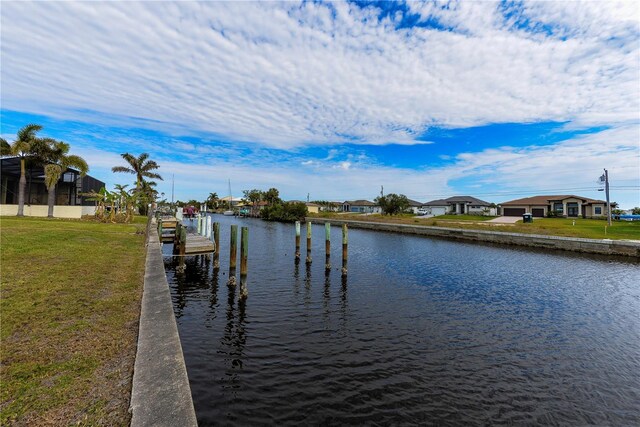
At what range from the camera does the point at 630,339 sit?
1059 cm

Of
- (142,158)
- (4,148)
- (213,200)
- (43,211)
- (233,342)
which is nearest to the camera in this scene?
(233,342)

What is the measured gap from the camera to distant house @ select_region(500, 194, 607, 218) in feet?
201

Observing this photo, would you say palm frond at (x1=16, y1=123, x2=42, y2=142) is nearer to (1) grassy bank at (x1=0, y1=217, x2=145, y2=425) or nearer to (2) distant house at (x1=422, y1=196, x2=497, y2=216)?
(1) grassy bank at (x1=0, y1=217, x2=145, y2=425)

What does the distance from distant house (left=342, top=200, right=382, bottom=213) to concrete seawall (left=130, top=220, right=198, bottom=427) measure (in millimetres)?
104270

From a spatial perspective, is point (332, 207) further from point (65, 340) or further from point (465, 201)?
point (65, 340)

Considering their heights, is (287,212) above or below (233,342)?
above

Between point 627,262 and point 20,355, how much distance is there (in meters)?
37.3

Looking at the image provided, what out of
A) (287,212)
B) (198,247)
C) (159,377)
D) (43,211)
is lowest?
(159,377)

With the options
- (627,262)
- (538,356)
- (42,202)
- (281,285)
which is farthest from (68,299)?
(42,202)

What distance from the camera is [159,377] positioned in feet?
15.8

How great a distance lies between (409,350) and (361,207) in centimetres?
10752

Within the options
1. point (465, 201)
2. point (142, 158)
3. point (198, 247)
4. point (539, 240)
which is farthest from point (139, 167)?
point (465, 201)

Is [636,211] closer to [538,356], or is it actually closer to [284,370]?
[538,356]

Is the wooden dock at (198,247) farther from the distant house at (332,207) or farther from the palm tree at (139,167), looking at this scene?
the distant house at (332,207)
